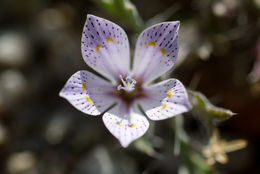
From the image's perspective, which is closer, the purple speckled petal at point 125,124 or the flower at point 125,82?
Answer: the purple speckled petal at point 125,124

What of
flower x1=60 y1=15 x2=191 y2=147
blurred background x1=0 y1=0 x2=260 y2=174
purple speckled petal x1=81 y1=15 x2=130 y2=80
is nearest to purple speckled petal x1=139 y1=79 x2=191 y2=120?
flower x1=60 y1=15 x2=191 y2=147

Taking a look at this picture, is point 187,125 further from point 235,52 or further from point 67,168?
point 67,168

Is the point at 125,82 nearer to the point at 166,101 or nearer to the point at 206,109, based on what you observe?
the point at 166,101

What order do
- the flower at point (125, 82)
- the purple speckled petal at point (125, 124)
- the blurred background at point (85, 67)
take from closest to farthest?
Answer: the purple speckled petal at point (125, 124) → the flower at point (125, 82) → the blurred background at point (85, 67)

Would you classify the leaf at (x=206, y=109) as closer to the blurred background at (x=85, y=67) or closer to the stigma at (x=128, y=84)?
the stigma at (x=128, y=84)

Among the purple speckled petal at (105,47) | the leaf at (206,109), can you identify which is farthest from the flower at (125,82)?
the leaf at (206,109)

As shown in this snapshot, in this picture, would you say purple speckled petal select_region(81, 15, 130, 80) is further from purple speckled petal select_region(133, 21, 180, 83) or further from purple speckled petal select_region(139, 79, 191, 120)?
purple speckled petal select_region(139, 79, 191, 120)
